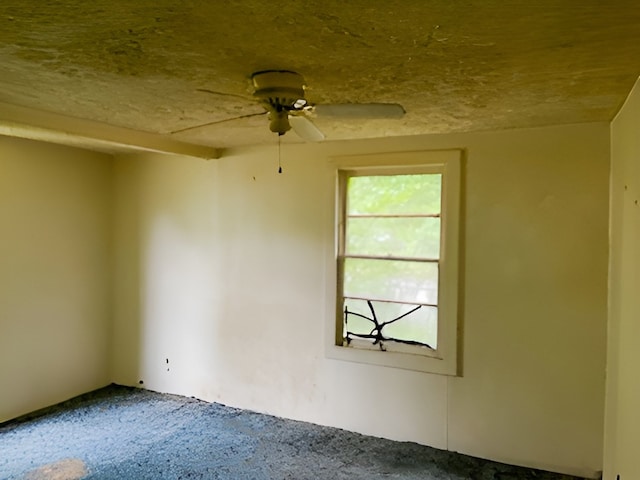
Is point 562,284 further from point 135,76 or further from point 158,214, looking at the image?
point 158,214

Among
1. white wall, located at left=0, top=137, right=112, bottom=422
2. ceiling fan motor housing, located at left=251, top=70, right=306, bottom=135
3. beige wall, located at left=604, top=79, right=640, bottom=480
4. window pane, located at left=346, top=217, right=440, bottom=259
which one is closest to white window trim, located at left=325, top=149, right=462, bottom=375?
window pane, located at left=346, top=217, right=440, bottom=259

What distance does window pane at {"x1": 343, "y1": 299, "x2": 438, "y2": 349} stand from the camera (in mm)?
3166

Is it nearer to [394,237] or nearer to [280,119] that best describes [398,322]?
[394,237]

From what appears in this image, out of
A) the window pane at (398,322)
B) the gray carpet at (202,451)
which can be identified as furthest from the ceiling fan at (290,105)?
the gray carpet at (202,451)

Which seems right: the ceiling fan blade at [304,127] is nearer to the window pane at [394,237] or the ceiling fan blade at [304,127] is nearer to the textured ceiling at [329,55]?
the textured ceiling at [329,55]

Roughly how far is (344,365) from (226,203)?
1491 millimetres

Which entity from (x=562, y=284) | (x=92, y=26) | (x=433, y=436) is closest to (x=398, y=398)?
(x=433, y=436)

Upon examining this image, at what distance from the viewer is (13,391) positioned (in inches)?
137

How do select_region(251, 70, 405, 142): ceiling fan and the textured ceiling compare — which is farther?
select_region(251, 70, 405, 142): ceiling fan

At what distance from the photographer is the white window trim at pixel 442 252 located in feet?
9.75

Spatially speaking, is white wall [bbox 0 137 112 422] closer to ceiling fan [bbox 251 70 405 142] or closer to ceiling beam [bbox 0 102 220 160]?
ceiling beam [bbox 0 102 220 160]

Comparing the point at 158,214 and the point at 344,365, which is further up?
the point at 158,214

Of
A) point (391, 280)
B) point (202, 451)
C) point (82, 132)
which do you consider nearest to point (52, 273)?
point (82, 132)

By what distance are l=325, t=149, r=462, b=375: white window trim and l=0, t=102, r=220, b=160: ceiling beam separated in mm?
1077
